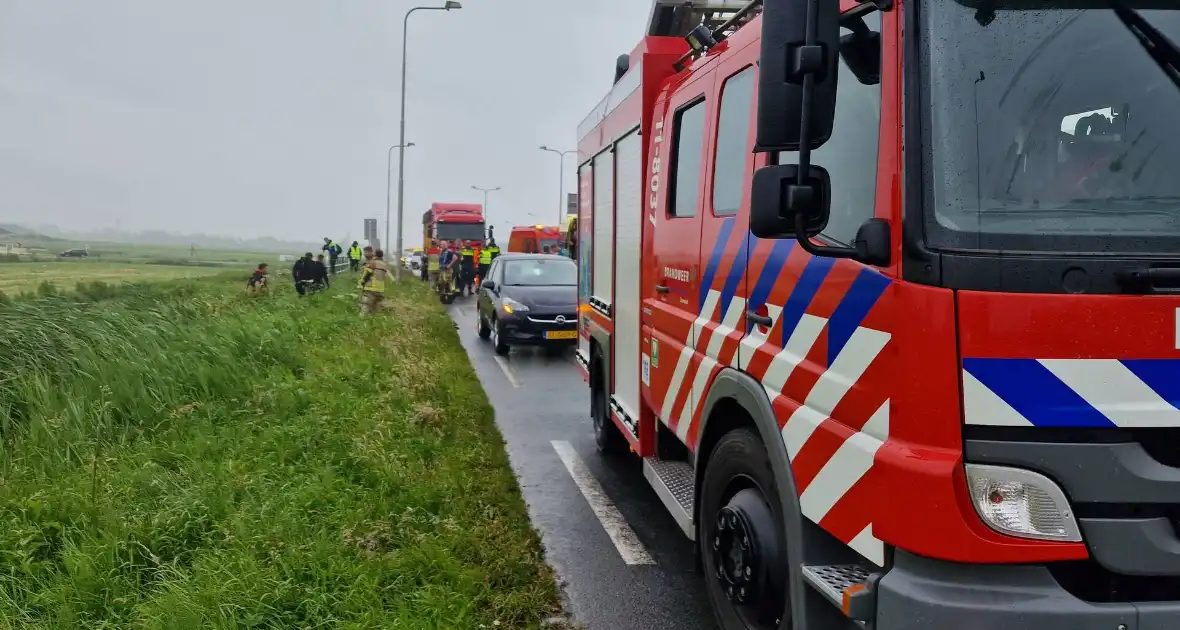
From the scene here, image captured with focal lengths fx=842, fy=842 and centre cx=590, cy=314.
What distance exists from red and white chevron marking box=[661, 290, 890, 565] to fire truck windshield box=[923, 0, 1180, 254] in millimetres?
463

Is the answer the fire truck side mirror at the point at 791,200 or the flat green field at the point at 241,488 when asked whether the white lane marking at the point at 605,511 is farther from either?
the fire truck side mirror at the point at 791,200

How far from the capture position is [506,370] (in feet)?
38.5

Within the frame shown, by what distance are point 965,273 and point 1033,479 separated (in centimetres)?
54

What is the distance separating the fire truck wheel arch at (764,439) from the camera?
107 inches

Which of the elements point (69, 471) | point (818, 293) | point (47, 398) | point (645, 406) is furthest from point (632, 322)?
point (47, 398)

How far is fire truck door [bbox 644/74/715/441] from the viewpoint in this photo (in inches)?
162

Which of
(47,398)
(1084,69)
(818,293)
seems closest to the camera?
(1084,69)

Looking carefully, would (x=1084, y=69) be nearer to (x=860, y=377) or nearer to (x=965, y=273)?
(x=965, y=273)

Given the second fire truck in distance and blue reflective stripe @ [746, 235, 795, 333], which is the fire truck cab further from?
blue reflective stripe @ [746, 235, 795, 333]

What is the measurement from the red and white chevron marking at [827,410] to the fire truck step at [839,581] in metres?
0.10

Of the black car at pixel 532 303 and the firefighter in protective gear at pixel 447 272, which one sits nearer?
the black car at pixel 532 303

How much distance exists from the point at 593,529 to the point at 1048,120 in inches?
149

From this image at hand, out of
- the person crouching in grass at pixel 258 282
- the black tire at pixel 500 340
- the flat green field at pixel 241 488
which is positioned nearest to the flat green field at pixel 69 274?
the flat green field at pixel 241 488

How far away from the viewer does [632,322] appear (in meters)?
5.50
